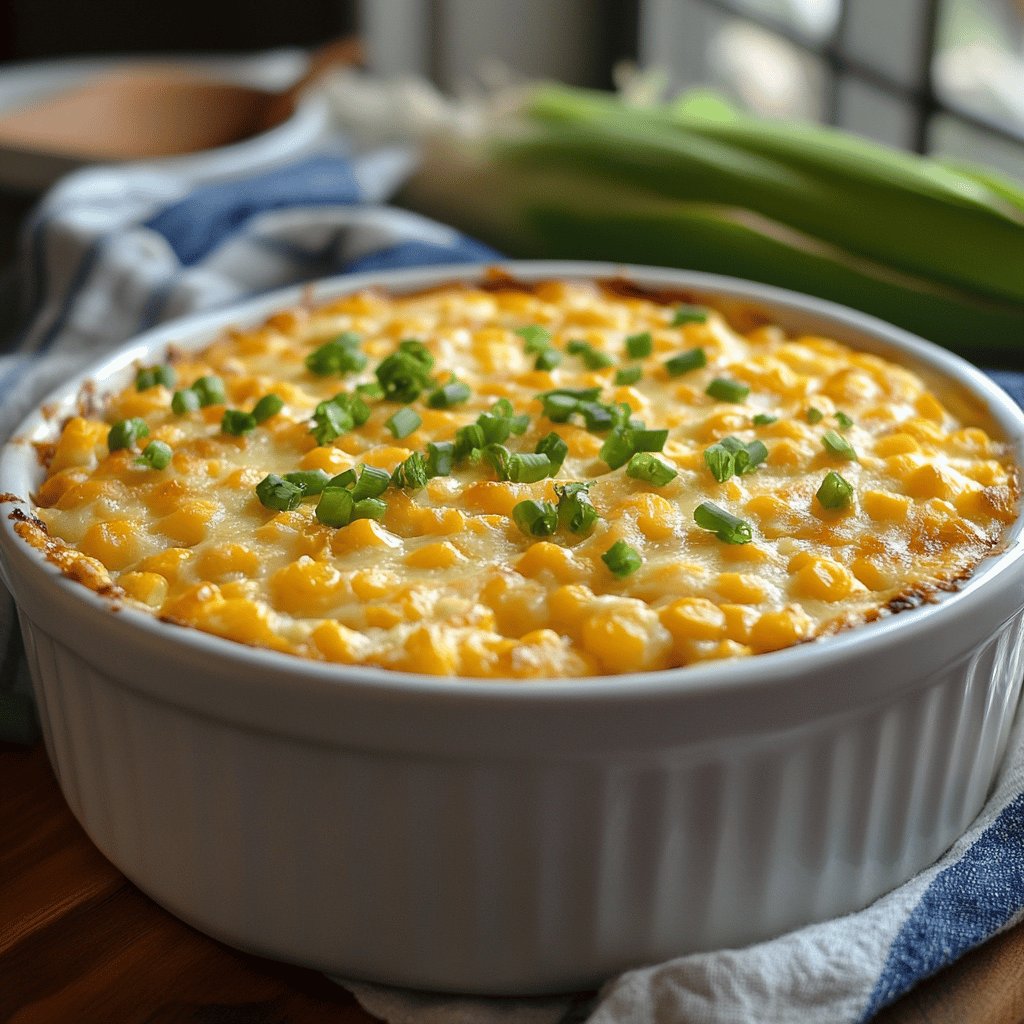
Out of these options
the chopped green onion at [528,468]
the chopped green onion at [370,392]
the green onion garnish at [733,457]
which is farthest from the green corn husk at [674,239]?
the chopped green onion at [528,468]

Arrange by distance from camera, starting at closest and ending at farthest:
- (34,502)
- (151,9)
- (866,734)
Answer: (866,734) < (34,502) < (151,9)

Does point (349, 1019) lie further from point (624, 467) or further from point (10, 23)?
point (10, 23)

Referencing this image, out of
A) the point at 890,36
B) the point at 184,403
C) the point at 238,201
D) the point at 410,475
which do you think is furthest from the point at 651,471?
the point at 890,36

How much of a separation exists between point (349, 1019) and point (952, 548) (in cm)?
89

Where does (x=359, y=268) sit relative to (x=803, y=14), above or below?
below

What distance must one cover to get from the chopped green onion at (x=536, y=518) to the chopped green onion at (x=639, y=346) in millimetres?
586

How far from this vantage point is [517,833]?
140 cm

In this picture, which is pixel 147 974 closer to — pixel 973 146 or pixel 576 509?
A: pixel 576 509

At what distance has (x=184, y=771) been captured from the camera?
148cm

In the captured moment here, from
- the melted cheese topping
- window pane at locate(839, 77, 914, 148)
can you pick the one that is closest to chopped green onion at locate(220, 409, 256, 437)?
the melted cheese topping

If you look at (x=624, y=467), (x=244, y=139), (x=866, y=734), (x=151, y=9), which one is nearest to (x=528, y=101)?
(x=244, y=139)

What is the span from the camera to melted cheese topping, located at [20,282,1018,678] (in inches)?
58.1

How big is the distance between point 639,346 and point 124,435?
2.69 ft

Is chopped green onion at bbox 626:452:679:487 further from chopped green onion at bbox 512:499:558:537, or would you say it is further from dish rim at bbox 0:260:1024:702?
dish rim at bbox 0:260:1024:702
